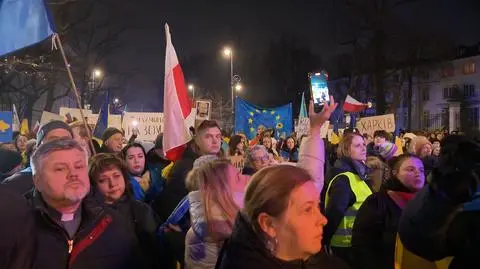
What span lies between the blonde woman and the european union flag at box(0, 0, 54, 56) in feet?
8.03

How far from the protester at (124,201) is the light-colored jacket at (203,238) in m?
0.43

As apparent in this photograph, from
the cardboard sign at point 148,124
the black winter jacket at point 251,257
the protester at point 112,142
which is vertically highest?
the cardboard sign at point 148,124

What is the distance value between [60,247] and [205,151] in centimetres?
268

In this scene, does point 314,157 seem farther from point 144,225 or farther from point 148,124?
point 148,124

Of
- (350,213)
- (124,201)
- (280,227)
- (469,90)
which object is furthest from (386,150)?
(469,90)

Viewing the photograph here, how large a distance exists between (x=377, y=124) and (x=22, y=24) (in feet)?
38.1

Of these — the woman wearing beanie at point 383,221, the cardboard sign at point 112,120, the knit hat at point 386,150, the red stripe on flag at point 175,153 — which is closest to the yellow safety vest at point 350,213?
the woman wearing beanie at point 383,221

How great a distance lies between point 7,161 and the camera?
5637 millimetres

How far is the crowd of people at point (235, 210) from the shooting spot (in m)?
2.39

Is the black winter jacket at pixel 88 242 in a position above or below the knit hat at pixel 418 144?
below

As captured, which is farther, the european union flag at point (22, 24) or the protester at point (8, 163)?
the protester at point (8, 163)

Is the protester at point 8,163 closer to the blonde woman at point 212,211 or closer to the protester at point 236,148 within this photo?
the blonde woman at point 212,211

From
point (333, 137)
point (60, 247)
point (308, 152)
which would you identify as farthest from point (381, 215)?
point (333, 137)

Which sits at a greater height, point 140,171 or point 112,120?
point 112,120
